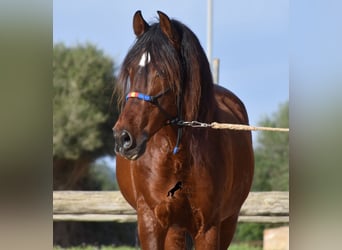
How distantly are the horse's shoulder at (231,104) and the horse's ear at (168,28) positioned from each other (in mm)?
930

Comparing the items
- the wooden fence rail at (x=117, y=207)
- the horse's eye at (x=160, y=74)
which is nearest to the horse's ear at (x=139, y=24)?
the horse's eye at (x=160, y=74)

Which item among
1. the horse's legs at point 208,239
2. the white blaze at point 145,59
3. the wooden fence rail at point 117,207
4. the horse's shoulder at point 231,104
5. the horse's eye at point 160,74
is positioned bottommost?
the wooden fence rail at point 117,207

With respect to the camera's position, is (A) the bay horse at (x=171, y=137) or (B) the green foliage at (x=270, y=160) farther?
(B) the green foliage at (x=270, y=160)

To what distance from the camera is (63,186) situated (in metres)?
7.32

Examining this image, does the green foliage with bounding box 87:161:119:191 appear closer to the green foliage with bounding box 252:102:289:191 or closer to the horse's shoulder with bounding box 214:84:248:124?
the green foliage with bounding box 252:102:289:191

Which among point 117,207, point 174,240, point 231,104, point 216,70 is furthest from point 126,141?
point 117,207

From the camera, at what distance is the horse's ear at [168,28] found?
2.41m

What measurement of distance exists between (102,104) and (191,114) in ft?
15.2

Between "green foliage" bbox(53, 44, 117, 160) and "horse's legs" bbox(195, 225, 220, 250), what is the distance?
175 inches

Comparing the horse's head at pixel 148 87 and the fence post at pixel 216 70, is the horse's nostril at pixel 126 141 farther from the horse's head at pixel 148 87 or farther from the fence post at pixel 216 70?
the fence post at pixel 216 70

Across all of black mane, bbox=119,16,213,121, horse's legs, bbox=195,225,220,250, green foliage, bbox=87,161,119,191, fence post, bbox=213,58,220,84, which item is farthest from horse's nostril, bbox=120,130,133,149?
green foliage, bbox=87,161,119,191

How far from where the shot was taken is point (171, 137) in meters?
2.49

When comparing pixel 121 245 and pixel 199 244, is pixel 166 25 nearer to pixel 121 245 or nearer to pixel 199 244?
pixel 199 244

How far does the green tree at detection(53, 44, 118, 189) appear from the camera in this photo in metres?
6.95
